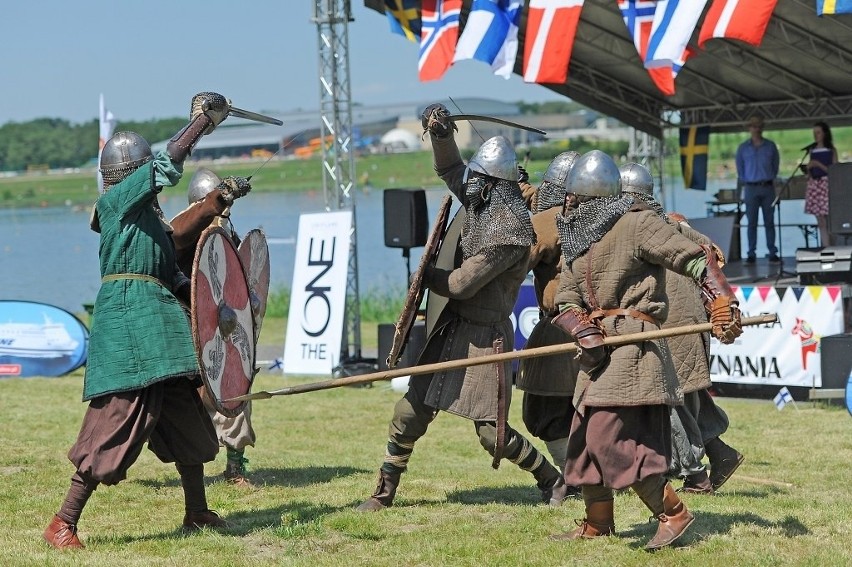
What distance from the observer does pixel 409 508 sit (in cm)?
593

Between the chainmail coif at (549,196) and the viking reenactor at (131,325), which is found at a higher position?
the chainmail coif at (549,196)

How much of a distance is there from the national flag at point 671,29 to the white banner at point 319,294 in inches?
136

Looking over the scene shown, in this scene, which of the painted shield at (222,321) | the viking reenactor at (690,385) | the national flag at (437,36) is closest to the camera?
the painted shield at (222,321)

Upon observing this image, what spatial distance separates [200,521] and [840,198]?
8510mm

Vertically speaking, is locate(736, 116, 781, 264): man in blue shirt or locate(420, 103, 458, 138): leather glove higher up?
locate(736, 116, 781, 264): man in blue shirt

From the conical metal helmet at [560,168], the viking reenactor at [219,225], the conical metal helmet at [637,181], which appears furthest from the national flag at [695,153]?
the viking reenactor at [219,225]

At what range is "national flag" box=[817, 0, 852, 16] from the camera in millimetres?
8836

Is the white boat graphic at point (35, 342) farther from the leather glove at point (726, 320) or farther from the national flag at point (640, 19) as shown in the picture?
the leather glove at point (726, 320)

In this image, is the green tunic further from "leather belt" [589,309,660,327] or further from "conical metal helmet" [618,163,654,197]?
"conical metal helmet" [618,163,654,197]

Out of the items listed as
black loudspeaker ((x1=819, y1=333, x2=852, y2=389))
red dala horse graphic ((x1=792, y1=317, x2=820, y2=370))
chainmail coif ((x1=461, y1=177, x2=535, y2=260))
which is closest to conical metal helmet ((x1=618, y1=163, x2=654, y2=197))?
chainmail coif ((x1=461, y1=177, x2=535, y2=260))

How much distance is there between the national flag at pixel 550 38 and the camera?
10547mm

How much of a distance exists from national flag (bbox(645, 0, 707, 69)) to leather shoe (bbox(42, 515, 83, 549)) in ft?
21.1

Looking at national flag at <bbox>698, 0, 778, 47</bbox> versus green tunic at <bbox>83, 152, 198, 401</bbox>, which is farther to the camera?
national flag at <bbox>698, 0, 778, 47</bbox>

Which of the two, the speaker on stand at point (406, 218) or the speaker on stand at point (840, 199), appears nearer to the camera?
the speaker on stand at point (406, 218)
